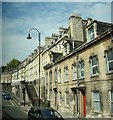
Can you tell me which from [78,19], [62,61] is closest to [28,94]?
[62,61]

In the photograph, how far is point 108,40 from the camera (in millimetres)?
18297

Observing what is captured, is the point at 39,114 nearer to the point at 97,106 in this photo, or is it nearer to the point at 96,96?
the point at 97,106

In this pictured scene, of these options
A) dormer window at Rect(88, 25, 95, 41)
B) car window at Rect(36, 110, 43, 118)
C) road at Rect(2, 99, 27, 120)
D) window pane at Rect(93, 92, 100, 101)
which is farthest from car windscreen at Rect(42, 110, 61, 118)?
dormer window at Rect(88, 25, 95, 41)

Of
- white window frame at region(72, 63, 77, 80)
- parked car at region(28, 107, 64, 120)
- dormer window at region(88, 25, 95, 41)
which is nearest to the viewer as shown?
parked car at region(28, 107, 64, 120)

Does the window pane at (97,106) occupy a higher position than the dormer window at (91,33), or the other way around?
the dormer window at (91,33)

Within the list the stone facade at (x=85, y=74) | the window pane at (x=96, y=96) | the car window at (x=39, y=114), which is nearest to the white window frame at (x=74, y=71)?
the stone facade at (x=85, y=74)

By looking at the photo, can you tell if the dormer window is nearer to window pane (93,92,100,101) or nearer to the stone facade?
the stone facade

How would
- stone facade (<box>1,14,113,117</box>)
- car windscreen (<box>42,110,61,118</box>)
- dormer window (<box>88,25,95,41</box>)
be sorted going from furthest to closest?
1. dormer window (<box>88,25,95,41</box>)
2. stone facade (<box>1,14,113,117</box>)
3. car windscreen (<box>42,110,61,118</box>)

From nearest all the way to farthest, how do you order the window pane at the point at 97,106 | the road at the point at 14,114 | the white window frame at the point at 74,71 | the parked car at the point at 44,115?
the parked car at the point at 44,115 → the window pane at the point at 97,106 → the road at the point at 14,114 → the white window frame at the point at 74,71

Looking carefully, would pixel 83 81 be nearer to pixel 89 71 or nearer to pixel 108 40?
pixel 89 71

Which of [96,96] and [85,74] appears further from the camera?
[85,74]

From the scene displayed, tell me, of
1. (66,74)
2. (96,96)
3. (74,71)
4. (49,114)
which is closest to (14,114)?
(66,74)

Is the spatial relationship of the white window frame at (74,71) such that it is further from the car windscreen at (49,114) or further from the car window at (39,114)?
the car window at (39,114)

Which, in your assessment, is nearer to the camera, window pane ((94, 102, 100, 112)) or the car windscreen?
the car windscreen
